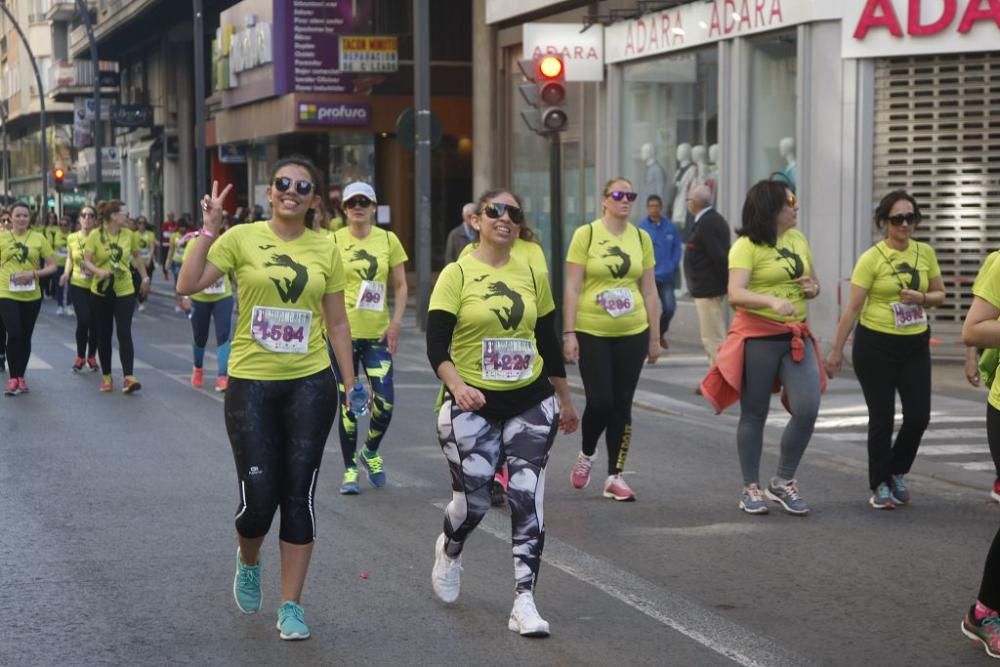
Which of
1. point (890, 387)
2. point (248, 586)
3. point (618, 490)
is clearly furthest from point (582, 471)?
point (248, 586)

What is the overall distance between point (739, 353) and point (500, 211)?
2713mm

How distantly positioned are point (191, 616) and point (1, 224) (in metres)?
12.8

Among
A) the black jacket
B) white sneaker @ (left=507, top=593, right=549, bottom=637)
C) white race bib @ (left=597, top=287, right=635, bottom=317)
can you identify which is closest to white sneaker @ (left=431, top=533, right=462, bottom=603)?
white sneaker @ (left=507, top=593, right=549, bottom=637)

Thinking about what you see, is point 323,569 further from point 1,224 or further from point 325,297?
point 1,224

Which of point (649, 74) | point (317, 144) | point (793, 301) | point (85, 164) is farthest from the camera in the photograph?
point (85, 164)

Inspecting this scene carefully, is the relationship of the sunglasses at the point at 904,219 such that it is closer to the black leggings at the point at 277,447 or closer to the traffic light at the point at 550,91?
the black leggings at the point at 277,447

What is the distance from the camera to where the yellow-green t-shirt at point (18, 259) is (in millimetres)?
15773

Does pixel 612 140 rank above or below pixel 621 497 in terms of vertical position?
above

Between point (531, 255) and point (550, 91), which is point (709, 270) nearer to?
point (550, 91)

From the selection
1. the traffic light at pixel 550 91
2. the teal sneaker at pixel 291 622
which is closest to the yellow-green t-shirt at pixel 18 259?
the traffic light at pixel 550 91

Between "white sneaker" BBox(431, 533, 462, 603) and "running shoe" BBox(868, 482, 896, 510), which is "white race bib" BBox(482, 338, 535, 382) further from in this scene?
"running shoe" BBox(868, 482, 896, 510)

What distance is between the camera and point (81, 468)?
427 inches

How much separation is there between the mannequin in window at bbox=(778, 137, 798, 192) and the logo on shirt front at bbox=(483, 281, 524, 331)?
13.3 metres

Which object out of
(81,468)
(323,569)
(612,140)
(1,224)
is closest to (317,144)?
(612,140)
